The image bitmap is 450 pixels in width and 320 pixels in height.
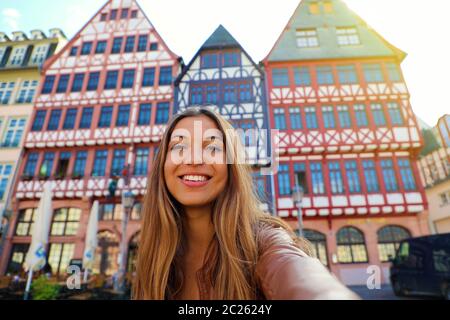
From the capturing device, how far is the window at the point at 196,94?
49.5 feet

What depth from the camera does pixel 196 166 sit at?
4.51 ft

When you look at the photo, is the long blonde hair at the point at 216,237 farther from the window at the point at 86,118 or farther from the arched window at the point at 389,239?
the window at the point at 86,118

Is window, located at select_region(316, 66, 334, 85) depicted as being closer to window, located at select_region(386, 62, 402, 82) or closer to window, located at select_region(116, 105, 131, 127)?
window, located at select_region(386, 62, 402, 82)

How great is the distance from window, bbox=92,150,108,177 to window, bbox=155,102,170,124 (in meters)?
3.81

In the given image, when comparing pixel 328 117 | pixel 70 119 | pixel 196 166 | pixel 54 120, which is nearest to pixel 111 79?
pixel 70 119

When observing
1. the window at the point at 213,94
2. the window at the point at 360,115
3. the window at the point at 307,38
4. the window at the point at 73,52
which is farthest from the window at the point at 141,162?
the window at the point at 360,115

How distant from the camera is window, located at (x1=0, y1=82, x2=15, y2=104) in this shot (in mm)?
16984

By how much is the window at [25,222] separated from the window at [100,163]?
4.24 meters

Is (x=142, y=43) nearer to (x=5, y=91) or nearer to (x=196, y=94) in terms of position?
(x=196, y=94)

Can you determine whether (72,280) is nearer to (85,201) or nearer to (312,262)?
(312,262)

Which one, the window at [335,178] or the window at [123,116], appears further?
the window at [123,116]

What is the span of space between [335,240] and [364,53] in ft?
36.8

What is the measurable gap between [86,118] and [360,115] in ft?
54.6
